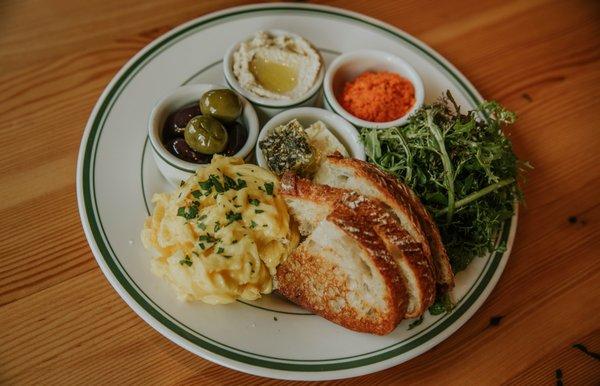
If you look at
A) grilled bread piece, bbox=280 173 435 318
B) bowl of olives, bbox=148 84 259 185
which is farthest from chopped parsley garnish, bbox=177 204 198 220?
grilled bread piece, bbox=280 173 435 318

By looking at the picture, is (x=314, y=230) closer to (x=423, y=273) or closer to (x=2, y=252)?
(x=423, y=273)

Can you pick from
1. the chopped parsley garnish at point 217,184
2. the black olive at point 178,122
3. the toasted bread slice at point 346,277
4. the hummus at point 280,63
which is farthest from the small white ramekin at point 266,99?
the toasted bread slice at point 346,277

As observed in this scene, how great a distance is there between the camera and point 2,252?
8.05 ft

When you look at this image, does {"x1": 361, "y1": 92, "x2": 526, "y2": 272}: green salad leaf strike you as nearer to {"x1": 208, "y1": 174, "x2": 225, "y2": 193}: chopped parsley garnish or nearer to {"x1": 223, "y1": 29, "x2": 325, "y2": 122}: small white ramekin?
{"x1": 223, "y1": 29, "x2": 325, "y2": 122}: small white ramekin

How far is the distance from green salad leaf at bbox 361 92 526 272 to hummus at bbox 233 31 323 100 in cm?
53

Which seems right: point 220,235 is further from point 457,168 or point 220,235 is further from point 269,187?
point 457,168

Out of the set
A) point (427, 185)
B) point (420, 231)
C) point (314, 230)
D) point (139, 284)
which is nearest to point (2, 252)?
point (139, 284)

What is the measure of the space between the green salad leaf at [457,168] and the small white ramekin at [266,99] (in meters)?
0.40

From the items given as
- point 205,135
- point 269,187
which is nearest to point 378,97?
point 269,187

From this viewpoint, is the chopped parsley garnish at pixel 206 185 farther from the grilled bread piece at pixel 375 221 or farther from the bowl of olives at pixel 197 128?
the grilled bread piece at pixel 375 221

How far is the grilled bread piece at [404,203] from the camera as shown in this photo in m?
2.30

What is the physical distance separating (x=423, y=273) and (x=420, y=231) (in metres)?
0.20

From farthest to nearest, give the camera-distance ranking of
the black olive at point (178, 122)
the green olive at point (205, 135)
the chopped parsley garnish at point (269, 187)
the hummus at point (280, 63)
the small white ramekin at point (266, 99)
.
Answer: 1. the hummus at point (280, 63)
2. the small white ramekin at point (266, 99)
3. the black olive at point (178, 122)
4. the green olive at point (205, 135)
5. the chopped parsley garnish at point (269, 187)

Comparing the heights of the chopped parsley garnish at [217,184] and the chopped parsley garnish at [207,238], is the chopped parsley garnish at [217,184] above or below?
above
